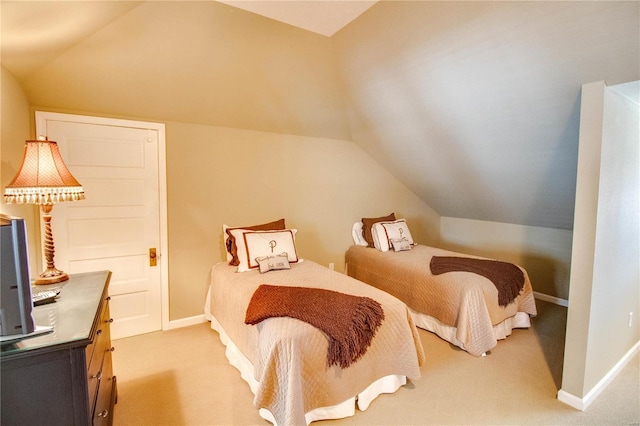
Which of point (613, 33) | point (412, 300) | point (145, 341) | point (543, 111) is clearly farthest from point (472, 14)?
point (145, 341)

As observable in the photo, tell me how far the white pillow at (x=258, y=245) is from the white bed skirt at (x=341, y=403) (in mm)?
656

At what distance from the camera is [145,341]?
9.44ft

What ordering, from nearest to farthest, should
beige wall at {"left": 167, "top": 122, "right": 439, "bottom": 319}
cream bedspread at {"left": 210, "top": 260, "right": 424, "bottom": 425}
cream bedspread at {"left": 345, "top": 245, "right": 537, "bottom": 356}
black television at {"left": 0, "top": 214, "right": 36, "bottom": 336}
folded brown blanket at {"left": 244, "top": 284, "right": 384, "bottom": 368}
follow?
black television at {"left": 0, "top": 214, "right": 36, "bottom": 336} → cream bedspread at {"left": 210, "top": 260, "right": 424, "bottom": 425} → folded brown blanket at {"left": 244, "top": 284, "right": 384, "bottom": 368} → cream bedspread at {"left": 345, "top": 245, "right": 537, "bottom": 356} → beige wall at {"left": 167, "top": 122, "right": 439, "bottom": 319}

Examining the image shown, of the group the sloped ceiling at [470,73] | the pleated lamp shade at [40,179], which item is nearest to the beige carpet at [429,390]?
the pleated lamp shade at [40,179]

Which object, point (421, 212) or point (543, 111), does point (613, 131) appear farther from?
point (421, 212)

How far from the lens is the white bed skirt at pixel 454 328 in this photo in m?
2.75

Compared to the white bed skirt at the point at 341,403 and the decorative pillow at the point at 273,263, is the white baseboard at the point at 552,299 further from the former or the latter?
the decorative pillow at the point at 273,263

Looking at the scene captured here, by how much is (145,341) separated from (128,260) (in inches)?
30.0

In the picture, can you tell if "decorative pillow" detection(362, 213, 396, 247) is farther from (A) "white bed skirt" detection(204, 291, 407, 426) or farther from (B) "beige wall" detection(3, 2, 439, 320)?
(A) "white bed skirt" detection(204, 291, 407, 426)

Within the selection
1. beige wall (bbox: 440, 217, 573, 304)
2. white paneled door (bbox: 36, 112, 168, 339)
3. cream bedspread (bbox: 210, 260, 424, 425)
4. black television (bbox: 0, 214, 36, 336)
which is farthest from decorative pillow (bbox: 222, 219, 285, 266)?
beige wall (bbox: 440, 217, 573, 304)

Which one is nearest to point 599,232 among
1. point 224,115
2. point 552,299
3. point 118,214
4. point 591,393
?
point 591,393

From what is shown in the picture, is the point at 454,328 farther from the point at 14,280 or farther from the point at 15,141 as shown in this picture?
the point at 15,141

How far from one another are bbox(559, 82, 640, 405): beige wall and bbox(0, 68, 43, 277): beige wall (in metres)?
3.41

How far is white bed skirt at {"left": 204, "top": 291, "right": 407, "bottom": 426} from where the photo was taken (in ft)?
6.10
